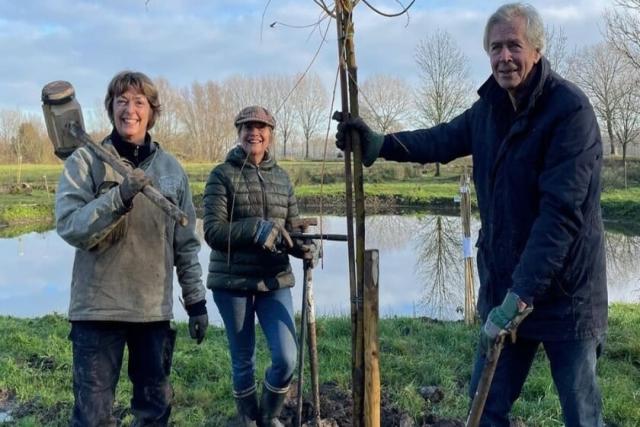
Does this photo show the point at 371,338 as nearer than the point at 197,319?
Yes

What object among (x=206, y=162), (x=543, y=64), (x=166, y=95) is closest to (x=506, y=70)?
(x=543, y=64)

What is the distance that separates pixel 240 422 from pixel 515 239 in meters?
2.18

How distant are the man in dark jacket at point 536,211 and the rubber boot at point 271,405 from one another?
1.37m

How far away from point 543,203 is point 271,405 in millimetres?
2078

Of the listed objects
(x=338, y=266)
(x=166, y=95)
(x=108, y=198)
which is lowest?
(x=338, y=266)

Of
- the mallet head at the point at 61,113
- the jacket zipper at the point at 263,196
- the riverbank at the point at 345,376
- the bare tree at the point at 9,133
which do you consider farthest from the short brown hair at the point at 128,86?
the bare tree at the point at 9,133

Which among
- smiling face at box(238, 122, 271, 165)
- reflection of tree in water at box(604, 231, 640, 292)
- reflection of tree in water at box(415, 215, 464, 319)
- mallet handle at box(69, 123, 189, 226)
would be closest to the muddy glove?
mallet handle at box(69, 123, 189, 226)

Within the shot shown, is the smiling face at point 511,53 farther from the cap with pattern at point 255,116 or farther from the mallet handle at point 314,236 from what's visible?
the cap with pattern at point 255,116

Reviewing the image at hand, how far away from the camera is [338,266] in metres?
11.6

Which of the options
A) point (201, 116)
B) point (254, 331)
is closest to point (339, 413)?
point (254, 331)

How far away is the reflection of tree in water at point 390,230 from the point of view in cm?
1500

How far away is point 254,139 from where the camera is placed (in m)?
3.46

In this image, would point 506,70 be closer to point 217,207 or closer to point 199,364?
point 217,207

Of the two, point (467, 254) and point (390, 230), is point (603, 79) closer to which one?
point (390, 230)
